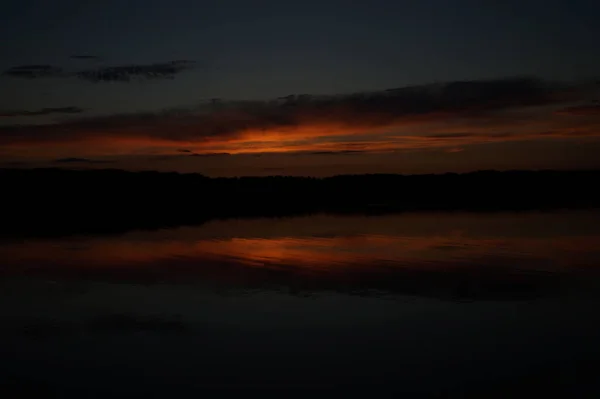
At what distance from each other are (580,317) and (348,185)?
2180 inches

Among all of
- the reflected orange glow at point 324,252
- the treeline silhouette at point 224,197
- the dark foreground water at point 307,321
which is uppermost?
the treeline silhouette at point 224,197

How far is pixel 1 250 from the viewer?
1842 centimetres

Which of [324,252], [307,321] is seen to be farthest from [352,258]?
[307,321]

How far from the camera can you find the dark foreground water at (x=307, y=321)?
23.7 feet

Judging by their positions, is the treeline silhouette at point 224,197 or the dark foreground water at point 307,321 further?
the treeline silhouette at point 224,197

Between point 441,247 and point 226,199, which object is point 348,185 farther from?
point 441,247

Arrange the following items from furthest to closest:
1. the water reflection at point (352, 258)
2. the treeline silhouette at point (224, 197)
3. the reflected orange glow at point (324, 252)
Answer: the treeline silhouette at point (224, 197)
the reflected orange glow at point (324, 252)
the water reflection at point (352, 258)

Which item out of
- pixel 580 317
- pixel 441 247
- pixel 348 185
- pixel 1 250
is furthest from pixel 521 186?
pixel 580 317

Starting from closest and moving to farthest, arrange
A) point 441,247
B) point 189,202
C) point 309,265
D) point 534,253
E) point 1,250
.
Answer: point 309,265 < point 534,253 < point 441,247 < point 1,250 < point 189,202

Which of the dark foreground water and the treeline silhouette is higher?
the treeline silhouette

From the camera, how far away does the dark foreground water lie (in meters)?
7.21

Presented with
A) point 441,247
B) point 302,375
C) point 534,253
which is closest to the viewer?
point 302,375

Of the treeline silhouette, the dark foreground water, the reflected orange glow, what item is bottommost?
the dark foreground water

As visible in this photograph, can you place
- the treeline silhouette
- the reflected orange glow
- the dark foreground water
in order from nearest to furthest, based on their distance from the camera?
the dark foreground water → the reflected orange glow → the treeline silhouette
